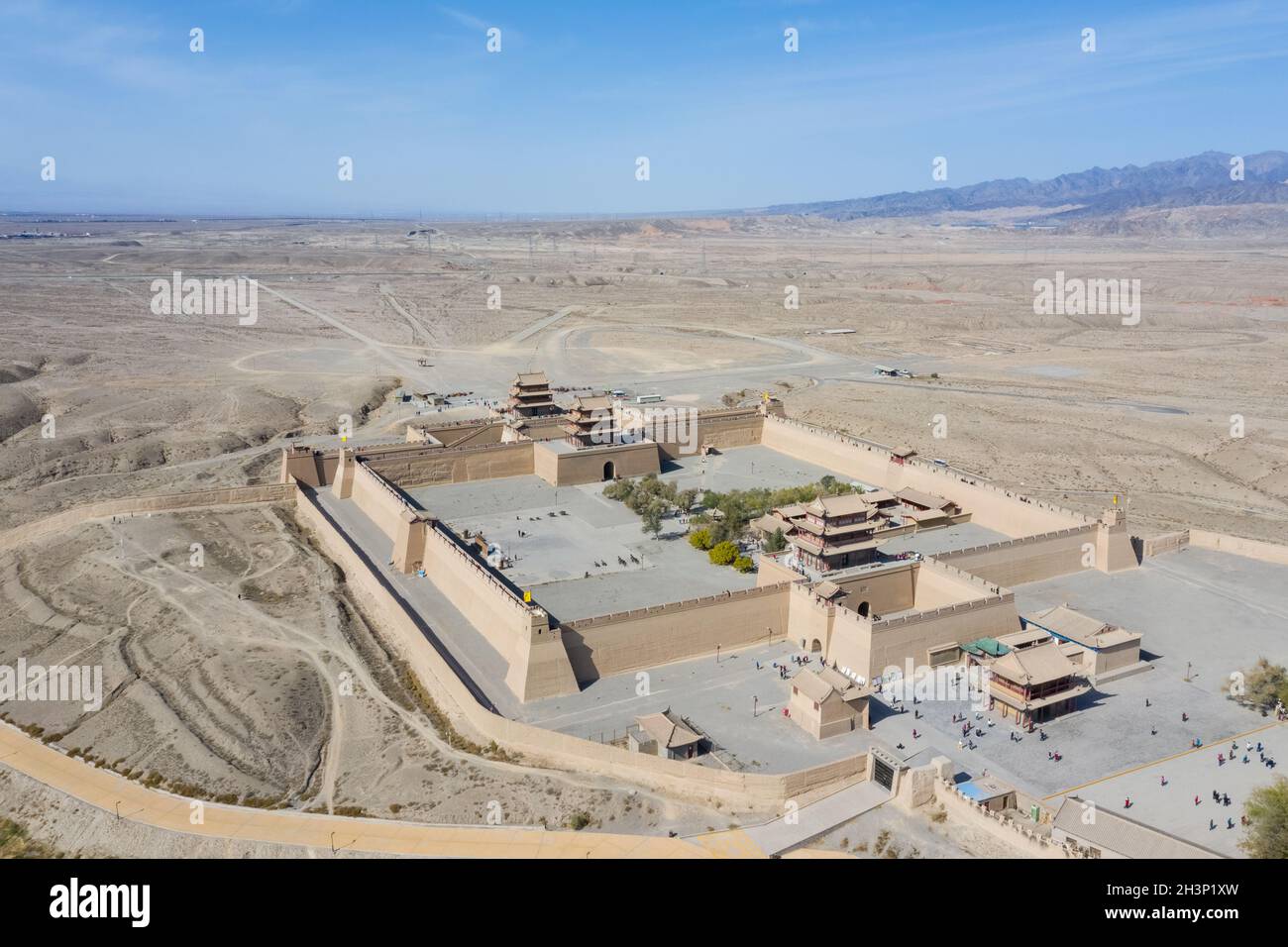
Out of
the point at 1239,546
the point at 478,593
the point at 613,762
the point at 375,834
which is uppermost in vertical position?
the point at 478,593

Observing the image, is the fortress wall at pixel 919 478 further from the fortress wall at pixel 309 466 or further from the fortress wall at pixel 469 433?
the fortress wall at pixel 309 466

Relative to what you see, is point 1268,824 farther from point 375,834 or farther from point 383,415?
point 383,415

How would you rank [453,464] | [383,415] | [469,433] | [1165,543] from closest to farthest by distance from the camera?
[1165,543] < [453,464] < [469,433] < [383,415]

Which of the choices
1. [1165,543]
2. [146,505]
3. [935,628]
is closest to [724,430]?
[1165,543]

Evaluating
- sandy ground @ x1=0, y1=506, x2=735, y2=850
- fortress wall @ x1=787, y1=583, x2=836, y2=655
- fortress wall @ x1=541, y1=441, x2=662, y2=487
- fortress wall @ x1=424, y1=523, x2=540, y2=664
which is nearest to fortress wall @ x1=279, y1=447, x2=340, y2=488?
sandy ground @ x1=0, y1=506, x2=735, y2=850

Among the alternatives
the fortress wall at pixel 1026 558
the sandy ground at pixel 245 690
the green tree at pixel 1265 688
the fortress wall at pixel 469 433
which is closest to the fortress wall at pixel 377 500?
the sandy ground at pixel 245 690

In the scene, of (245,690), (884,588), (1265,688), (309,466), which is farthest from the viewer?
(309,466)
